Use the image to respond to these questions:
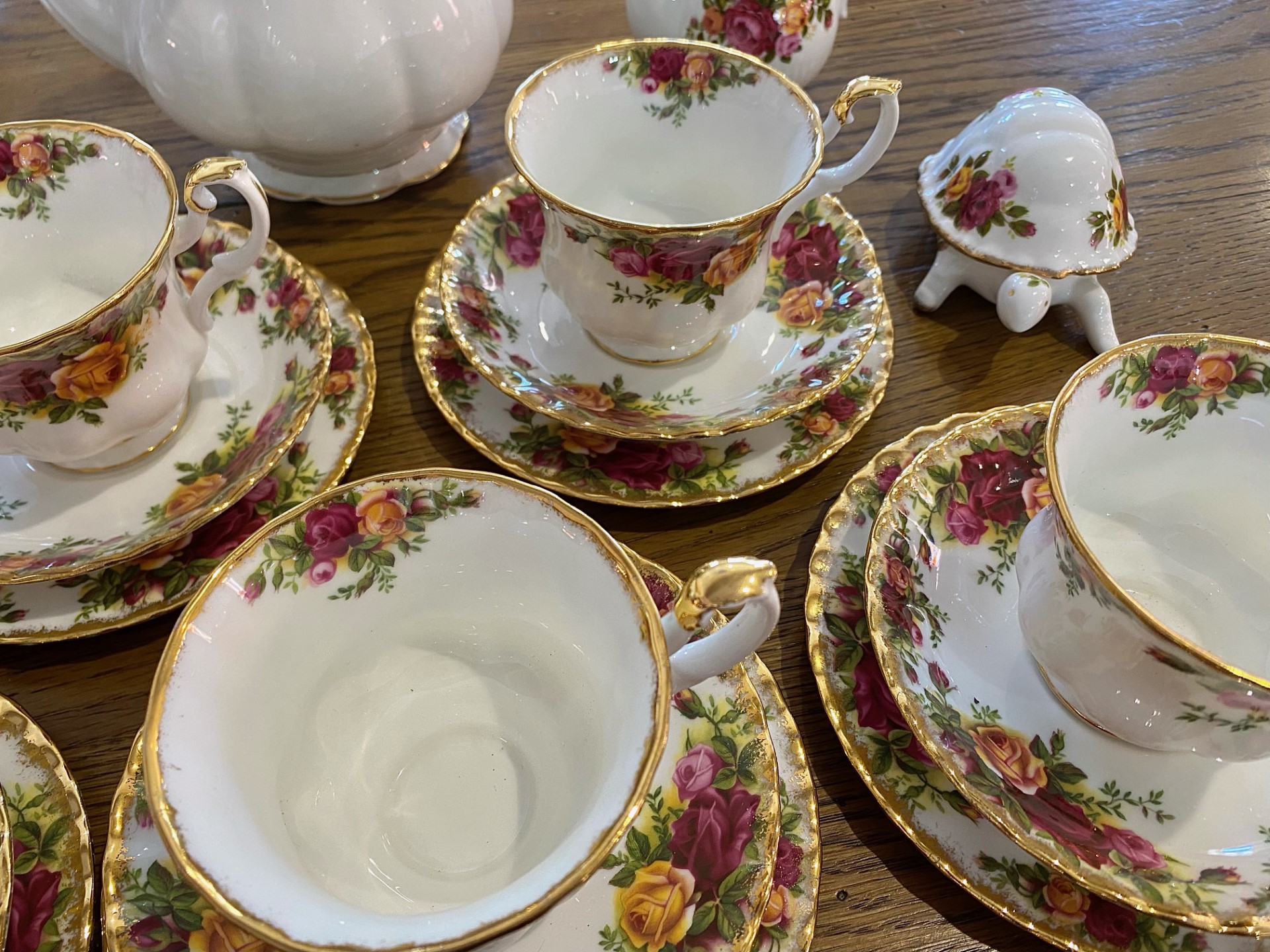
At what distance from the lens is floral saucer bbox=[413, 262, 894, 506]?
0.68 meters

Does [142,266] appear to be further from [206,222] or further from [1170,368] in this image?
[1170,368]

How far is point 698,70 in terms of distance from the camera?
0.79 m

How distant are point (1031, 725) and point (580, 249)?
0.48 m

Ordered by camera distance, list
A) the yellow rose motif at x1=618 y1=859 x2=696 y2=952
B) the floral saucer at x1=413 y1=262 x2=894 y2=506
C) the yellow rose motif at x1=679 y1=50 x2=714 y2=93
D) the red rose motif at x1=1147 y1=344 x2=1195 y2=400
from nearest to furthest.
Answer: the yellow rose motif at x1=618 y1=859 x2=696 y2=952 < the red rose motif at x1=1147 y1=344 x2=1195 y2=400 < the floral saucer at x1=413 y1=262 x2=894 y2=506 < the yellow rose motif at x1=679 y1=50 x2=714 y2=93

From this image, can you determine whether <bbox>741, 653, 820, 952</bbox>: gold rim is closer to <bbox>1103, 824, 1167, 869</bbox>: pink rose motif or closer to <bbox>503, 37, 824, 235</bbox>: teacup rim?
<bbox>1103, 824, 1167, 869</bbox>: pink rose motif

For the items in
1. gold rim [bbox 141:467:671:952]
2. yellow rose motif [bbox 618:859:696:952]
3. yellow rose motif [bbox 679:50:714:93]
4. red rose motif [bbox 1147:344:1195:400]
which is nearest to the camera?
gold rim [bbox 141:467:671:952]

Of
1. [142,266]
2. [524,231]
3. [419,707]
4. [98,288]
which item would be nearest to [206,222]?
[142,266]

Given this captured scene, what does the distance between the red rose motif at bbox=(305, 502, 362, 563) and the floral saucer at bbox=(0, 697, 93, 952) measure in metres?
0.21

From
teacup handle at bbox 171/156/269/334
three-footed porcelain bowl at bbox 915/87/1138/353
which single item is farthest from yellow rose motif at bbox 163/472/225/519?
three-footed porcelain bowl at bbox 915/87/1138/353

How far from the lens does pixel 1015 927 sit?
511 millimetres

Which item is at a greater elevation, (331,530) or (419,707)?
(331,530)

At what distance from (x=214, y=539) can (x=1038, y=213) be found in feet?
2.44

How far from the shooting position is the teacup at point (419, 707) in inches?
15.2

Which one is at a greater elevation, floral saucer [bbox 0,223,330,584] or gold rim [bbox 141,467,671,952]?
gold rim [bbox 141,467,671,952]
